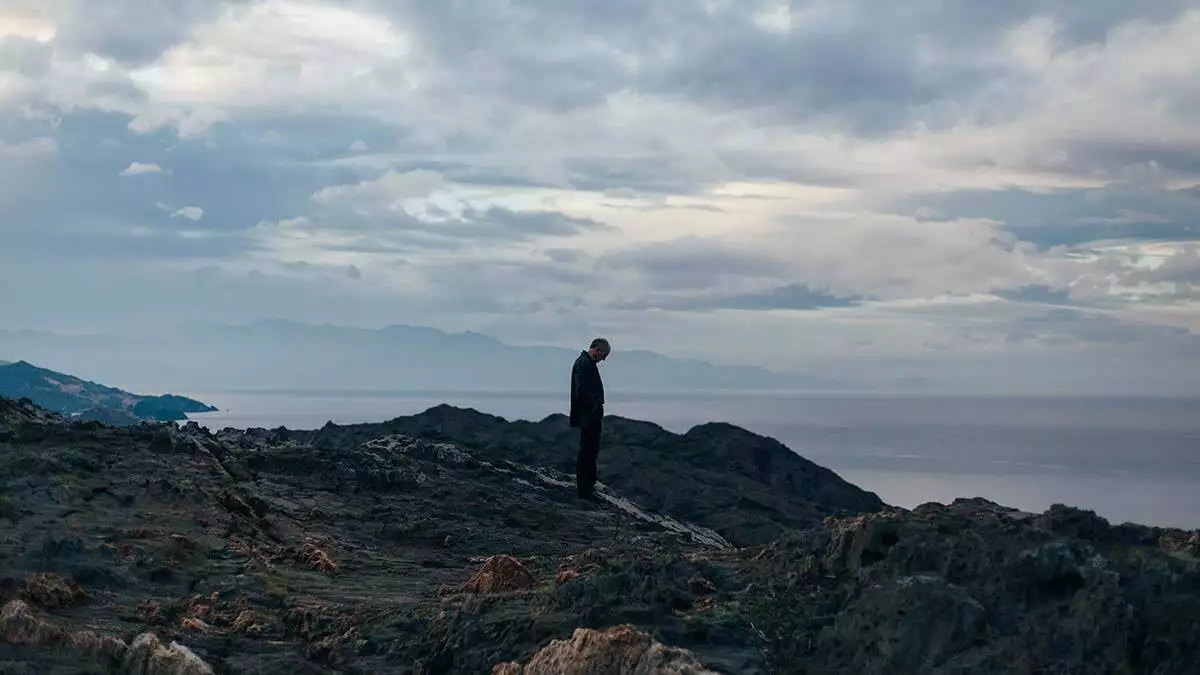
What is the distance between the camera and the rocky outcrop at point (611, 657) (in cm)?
624

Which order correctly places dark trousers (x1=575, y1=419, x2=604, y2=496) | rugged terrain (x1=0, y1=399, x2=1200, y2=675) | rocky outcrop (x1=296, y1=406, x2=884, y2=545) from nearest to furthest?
rugged terrain (x1=0, y1=399, x2=1200, y2=675), dark trousers (x1=575, y1=419, x2=604, y2=496), rocky outcrop (x1=296, y1=406, x2=884, y2=545)

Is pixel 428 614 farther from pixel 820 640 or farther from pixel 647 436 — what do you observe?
pixel 647 436

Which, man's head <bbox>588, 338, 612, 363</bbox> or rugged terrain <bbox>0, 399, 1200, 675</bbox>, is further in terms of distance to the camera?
man's head <bbox>588, 338, 612, 363</bbox>

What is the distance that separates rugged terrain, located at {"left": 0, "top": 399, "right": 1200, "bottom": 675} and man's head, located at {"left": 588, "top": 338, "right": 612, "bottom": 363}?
2332mm

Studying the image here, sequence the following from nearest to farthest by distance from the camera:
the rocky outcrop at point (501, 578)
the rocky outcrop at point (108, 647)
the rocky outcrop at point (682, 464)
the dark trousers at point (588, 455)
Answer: the rocky outcrop at point (108, 647) → the rocky outcrop at point (501, 578) → the dark trousers at point (588, 455) → the rocky outcrop at point (682, 464)

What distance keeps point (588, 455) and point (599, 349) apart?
198 cm

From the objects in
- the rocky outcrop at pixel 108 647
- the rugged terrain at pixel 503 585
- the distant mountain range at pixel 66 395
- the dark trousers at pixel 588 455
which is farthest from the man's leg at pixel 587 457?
the distant mountain range at pixel 66 395

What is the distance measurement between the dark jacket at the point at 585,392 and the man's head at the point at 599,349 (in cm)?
7

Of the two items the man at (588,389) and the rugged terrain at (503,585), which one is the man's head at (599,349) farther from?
the rugged terrain at (503,585)

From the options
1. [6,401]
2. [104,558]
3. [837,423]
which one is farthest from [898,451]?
[104,558]

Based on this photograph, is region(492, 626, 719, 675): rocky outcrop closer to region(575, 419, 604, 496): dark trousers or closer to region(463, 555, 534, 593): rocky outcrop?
region(463, 555, 534, 593): rocky outcrop

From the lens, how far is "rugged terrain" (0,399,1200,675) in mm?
6152

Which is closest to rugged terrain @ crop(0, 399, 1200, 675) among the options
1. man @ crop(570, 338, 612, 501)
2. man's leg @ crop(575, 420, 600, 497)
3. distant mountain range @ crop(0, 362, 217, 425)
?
man's leg @ crop(575, 420, 600, 497)

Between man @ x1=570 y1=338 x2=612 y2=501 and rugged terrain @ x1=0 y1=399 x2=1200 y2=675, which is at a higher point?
man @ x1=570 y1=338 x2=612 y2=501
